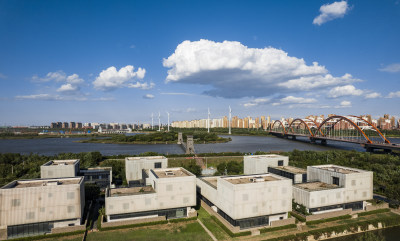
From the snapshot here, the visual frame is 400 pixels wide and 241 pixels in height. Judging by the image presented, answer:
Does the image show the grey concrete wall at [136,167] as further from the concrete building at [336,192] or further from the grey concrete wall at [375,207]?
the grey concrete wall at [375,207]

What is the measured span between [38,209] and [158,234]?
984 centimetres

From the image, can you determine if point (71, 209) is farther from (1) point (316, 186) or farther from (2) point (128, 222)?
(1) point (316, 186)

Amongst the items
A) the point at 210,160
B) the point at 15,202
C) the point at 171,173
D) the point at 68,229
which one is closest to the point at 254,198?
the point at 171,173

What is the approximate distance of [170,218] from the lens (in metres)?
23.1

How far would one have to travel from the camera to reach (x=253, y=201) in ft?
68.5

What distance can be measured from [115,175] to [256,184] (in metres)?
25.6

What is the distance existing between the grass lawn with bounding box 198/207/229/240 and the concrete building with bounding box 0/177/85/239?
10976 millimetres

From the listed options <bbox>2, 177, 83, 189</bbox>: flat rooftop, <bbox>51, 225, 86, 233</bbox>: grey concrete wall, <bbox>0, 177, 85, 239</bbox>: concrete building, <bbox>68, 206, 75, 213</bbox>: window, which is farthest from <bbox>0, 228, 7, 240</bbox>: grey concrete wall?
<bbox>68, 206, 75, 213</bbox>: window

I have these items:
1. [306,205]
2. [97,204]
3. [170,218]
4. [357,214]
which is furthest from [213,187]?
[357,214]

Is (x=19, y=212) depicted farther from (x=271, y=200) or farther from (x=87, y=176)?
(x=271, y=200)

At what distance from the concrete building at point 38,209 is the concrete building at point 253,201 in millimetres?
12525

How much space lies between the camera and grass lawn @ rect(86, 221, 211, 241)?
63.9 feet

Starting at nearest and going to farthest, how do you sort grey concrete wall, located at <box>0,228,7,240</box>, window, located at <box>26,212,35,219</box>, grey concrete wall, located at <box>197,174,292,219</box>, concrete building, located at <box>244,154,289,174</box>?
grey concrete wall, located at <box>0,228,7,240</box> → window, located at <box>26,212,35,219</box> → grey concrete wall, located at <box>197,174,292,219</box> → concrete building, located at <box>244,154,289,174</box>

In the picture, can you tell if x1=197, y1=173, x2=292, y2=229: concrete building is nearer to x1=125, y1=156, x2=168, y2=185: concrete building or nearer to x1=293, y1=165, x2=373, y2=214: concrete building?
x1=293, y1=165, x2=373, y2=214: concrete building
